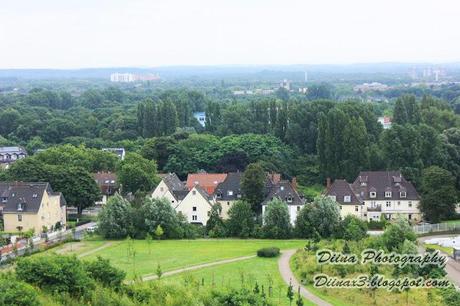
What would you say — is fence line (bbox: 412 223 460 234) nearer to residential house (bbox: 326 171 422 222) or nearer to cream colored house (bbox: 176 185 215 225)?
residential house (bbox: 326 171 422 222)

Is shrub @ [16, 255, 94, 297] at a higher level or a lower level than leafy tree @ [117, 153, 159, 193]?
higher

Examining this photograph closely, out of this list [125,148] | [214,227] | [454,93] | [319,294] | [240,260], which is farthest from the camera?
[454,93]

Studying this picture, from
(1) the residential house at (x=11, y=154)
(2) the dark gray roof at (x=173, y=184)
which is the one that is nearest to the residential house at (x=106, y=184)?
(2) the dark gray roof at (x=173, y=184)

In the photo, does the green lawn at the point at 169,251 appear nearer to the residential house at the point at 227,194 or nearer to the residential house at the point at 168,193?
the residential house at the point at 168,193

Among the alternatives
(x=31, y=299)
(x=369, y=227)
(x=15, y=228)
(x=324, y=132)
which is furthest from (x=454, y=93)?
(x=31, y=299)

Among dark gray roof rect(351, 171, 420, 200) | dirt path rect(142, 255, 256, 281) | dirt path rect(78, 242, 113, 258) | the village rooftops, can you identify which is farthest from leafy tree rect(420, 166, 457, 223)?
the village rooftops

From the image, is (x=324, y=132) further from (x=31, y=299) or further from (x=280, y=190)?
(x=31, y=299)
